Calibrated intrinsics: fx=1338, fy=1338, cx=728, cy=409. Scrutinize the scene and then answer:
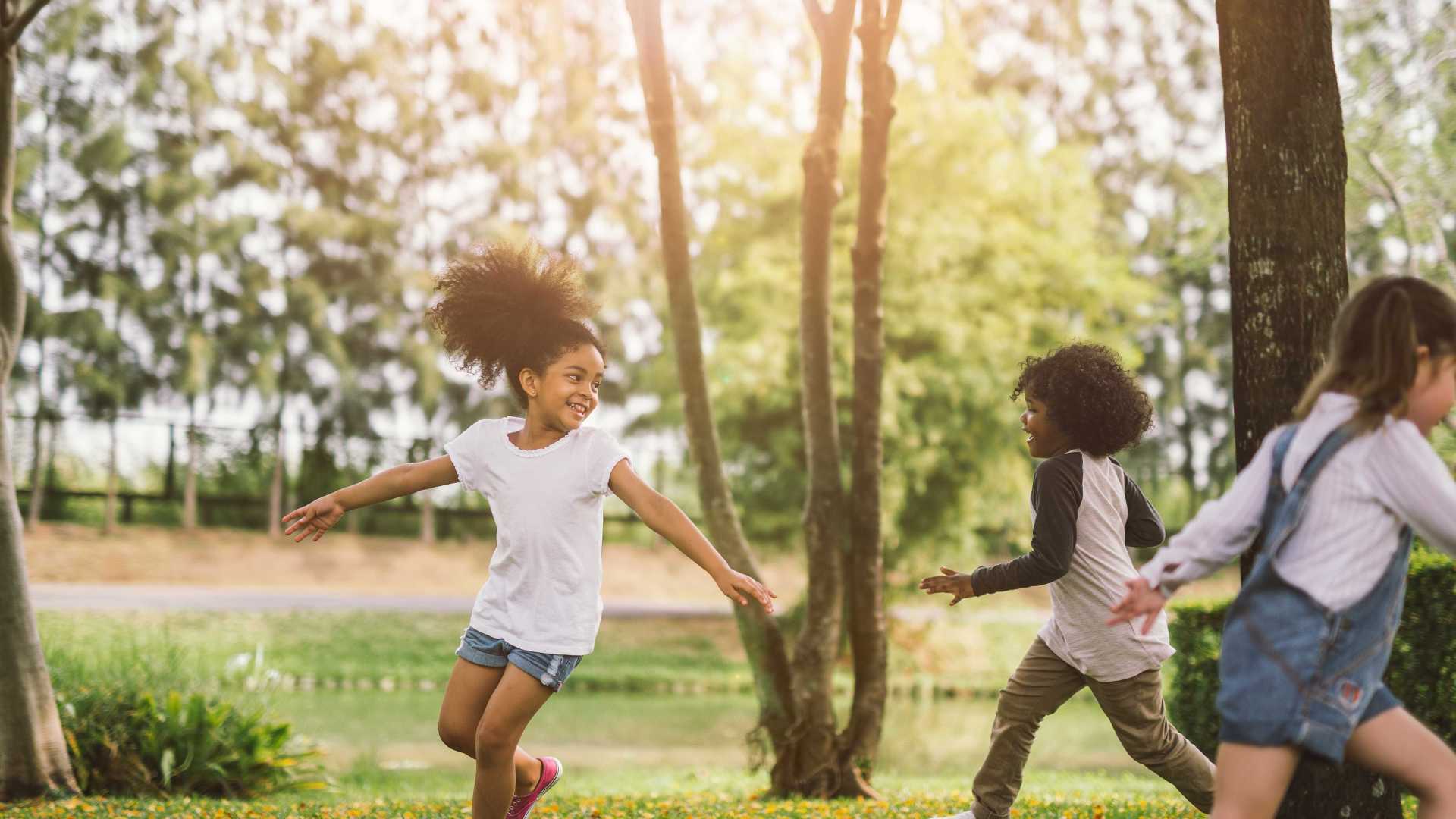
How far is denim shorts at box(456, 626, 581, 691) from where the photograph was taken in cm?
425

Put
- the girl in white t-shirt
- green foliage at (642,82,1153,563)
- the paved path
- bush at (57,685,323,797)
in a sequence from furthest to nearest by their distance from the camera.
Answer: the paved path → green foliage at (642,82,1153,563) → bush at (57,685,323,797) → the girl in white t-shirt

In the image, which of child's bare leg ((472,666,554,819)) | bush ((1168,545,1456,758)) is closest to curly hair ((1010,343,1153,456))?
child's bare leg ((472,666,554,819))

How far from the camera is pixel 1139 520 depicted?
4.63 meters

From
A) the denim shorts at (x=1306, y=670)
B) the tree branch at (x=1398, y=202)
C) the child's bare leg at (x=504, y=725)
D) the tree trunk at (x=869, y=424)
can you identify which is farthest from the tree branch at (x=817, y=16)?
the tree branch at (x=1398, y=202)

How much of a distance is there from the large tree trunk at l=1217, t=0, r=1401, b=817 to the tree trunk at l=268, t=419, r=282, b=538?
2514 centimetres

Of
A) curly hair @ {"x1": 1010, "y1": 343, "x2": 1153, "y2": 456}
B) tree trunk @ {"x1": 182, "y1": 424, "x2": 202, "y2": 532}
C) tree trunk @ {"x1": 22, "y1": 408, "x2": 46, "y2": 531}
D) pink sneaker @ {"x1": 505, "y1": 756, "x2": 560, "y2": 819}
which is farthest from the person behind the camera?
tree trunk @ {"x1": 182, "y1": 424, "x2": 202, "y2": 532}

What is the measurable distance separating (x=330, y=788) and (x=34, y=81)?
20.6 m

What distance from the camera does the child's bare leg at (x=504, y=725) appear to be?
13.8ft

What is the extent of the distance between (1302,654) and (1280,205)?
1920 millimetres

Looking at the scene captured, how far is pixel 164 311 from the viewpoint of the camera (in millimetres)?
26734

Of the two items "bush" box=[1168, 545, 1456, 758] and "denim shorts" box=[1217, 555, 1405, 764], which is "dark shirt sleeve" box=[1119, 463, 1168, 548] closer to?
"denim shorts" box=[1217, 555, 1405, 764]

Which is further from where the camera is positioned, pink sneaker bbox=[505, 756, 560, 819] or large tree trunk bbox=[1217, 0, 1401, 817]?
pink sneaker bbox=[505, 756, 560, 819]

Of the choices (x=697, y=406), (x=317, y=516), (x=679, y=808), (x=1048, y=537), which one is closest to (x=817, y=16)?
(x=697, y=406)

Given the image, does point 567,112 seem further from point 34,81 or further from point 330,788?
point 330,788
